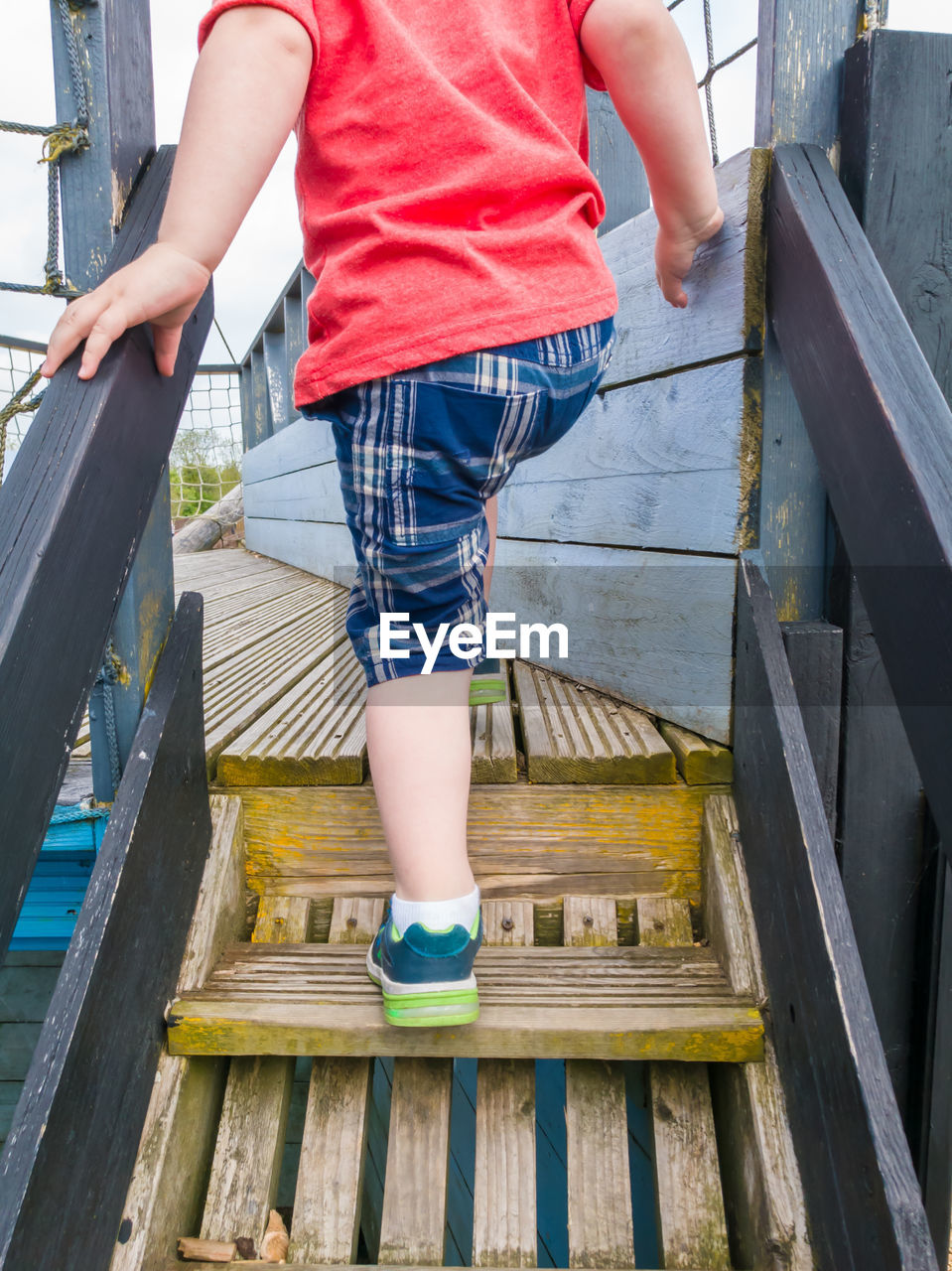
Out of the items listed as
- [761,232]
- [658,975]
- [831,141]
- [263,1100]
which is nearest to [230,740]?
[263,1100]

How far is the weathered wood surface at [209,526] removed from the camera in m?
7.46

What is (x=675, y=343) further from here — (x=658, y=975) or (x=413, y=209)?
(x=658, y=975)

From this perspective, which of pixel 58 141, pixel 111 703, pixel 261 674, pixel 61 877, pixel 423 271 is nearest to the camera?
pixel 423 271

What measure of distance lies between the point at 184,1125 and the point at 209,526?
7.59 meters

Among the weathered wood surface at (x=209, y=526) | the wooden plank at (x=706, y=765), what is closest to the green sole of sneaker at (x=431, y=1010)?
the wooden plank at (x=706, y=765)

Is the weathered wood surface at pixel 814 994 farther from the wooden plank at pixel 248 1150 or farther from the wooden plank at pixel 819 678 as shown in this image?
the wooden plank at pixel 248 1150

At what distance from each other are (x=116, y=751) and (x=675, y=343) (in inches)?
41.0

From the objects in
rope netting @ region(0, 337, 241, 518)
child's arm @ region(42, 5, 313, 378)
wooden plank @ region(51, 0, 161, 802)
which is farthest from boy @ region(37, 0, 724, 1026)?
rope netting @ region(0, 337, 241, 518)

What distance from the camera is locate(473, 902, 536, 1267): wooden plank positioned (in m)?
0.86

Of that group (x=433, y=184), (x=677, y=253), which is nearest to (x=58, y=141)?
(x=433, y=184)

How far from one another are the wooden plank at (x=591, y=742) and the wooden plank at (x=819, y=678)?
0.20m

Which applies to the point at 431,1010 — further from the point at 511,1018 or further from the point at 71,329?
the point at 71,329

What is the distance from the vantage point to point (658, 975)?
101cm

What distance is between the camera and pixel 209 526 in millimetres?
8008
